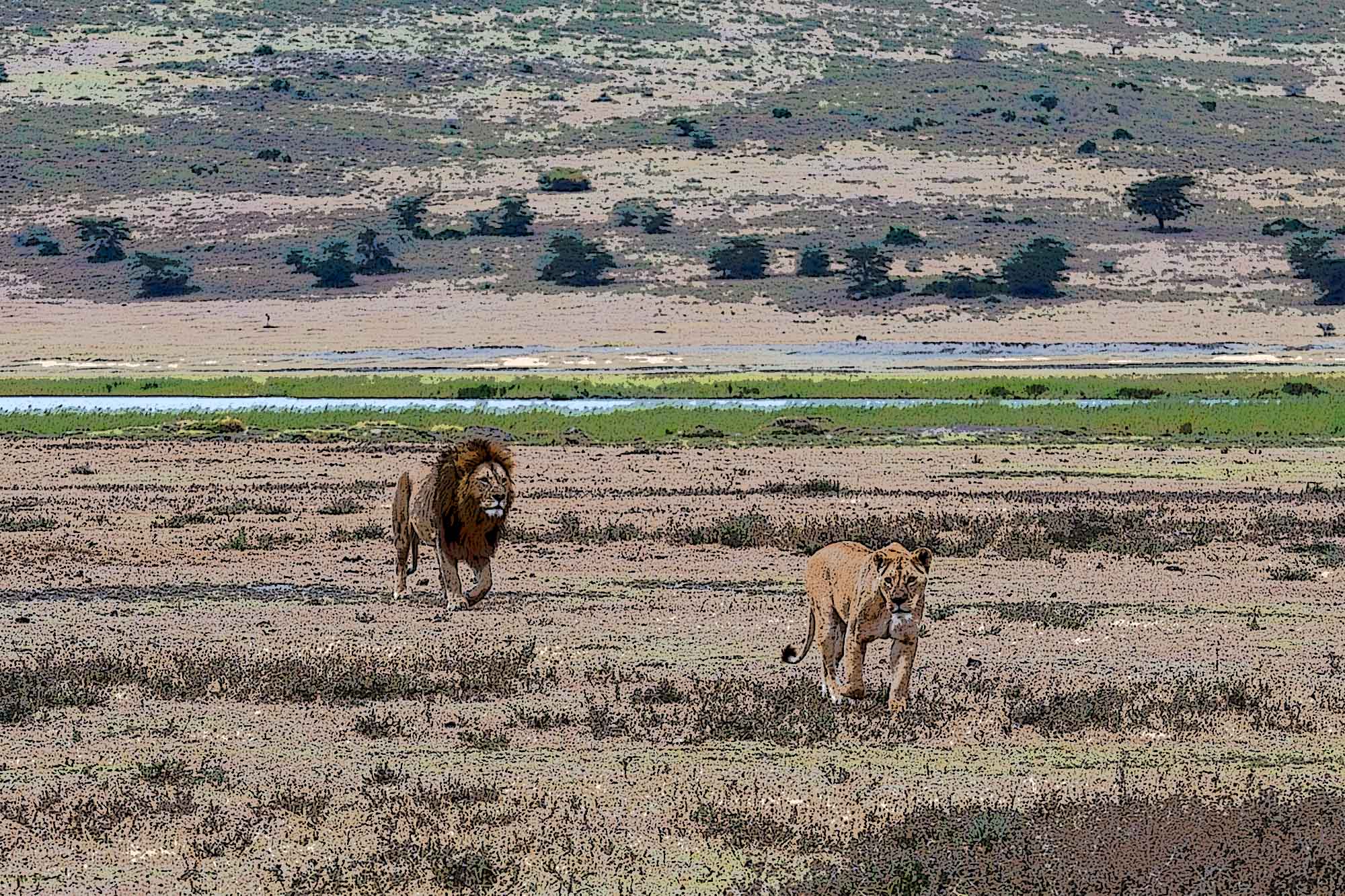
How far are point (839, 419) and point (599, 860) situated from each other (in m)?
33.4

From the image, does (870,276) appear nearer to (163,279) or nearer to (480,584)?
(163,279)

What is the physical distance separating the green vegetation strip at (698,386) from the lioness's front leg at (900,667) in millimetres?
37806

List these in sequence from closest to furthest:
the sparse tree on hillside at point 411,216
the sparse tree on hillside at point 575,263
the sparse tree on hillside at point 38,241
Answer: the sparse tree on hillside at point 575,263, the sparse tree on hillside at point 38,241, the sparse tree on hillside at point 411,216

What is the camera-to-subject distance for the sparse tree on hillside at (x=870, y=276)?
74.5 metres

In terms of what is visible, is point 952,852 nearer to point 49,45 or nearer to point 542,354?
point 542,354

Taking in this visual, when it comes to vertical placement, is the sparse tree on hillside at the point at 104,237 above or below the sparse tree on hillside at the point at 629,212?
below

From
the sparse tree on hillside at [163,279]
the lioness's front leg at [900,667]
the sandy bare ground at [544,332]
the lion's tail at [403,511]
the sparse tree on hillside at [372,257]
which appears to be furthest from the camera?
the sparse tree on hillside at [372,257]

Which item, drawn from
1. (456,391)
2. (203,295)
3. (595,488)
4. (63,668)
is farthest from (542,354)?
(63,668)

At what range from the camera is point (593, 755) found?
11.1m

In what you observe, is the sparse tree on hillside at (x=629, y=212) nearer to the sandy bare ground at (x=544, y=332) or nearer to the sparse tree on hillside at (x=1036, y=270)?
the sandy bare ground at (x=544, y=332)

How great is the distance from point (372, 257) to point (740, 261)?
14.6m

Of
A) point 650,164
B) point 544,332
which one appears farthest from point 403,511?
point 650,164

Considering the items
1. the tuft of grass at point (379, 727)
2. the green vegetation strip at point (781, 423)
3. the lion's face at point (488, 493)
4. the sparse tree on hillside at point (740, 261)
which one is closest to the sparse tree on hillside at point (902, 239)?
the sparse tree on hillside at point (740, 261)

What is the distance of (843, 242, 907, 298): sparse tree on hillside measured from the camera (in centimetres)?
7450
